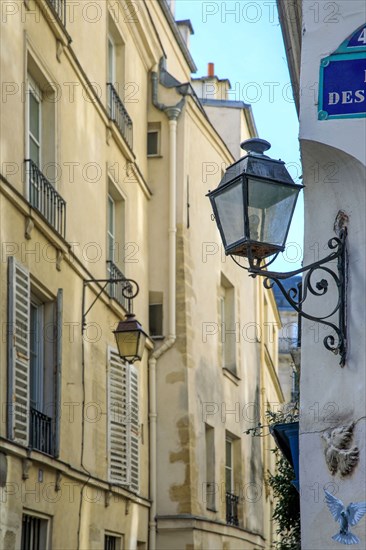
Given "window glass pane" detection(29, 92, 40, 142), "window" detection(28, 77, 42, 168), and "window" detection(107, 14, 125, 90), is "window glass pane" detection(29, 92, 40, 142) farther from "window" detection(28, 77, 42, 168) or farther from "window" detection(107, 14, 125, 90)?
"window" detection(107, 14, 125, 90)

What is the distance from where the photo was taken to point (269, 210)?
261 inches

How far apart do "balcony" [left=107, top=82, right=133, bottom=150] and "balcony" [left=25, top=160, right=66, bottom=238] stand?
3326 mm

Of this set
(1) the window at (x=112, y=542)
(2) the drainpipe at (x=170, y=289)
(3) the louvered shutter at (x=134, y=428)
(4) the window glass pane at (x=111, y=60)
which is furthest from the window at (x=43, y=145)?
(2) the drainpipe at (x=170, y=289)

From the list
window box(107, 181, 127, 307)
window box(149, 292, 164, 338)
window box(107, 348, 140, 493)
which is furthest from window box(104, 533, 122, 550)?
window box(149, 292, 164, 338)

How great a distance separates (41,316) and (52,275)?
50cm

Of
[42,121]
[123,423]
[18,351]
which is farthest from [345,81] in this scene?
[123,423]

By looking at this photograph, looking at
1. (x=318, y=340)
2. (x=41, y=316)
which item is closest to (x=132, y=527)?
(x=41, y=316)

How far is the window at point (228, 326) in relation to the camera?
76.6ft

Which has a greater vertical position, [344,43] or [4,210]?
[4,210]

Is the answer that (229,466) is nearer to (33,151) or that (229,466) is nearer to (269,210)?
(33,151)

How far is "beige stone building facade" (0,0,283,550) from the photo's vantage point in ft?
41.9

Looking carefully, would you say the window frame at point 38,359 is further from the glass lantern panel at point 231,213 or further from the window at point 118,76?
the glass lantern panel at point 231,213

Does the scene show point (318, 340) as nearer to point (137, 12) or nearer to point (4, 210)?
point (4, 210)

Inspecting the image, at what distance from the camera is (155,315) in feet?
64.7
